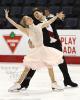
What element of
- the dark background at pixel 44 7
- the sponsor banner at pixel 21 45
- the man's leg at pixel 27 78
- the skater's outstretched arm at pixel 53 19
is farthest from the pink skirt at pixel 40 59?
the dark background at pixel 44 7

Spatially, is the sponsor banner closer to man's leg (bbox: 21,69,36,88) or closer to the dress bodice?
man's leg (bbox: 21,69,36,88)

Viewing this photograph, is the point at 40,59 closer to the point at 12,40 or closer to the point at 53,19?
the point at 53,19

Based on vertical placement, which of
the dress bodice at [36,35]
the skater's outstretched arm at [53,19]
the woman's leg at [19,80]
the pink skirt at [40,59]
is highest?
the skater's outstretched arm at [53,19]

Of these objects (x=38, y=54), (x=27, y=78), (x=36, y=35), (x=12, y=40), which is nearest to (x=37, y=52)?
(x=38, y=54)

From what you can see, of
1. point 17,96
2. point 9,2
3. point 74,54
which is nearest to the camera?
point 17,96

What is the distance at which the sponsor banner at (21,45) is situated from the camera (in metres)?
11.4

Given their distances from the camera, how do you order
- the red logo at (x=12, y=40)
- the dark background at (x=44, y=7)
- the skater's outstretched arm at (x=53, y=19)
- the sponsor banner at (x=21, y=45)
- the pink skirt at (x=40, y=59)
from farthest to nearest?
the dark background at (x=44, y=7), the red logo at (x=12, y=40), the sponsor banner at (x=21, y=45), the pink skirt at (x=40, y=59), the skater's outstretched arm at (x=53, y=19)

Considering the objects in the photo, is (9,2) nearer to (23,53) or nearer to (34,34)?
(23,53)

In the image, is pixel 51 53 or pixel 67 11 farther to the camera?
pixel 67 11

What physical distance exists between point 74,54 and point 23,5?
4.07m

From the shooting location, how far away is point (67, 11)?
46.0ft

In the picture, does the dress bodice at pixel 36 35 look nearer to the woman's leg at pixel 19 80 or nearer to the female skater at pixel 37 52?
the female skater at pixel 37 52

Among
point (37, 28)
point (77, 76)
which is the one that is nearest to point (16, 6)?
point (77, 76)

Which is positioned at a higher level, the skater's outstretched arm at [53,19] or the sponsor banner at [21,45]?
the skater's outstretched arm at [53,19]
